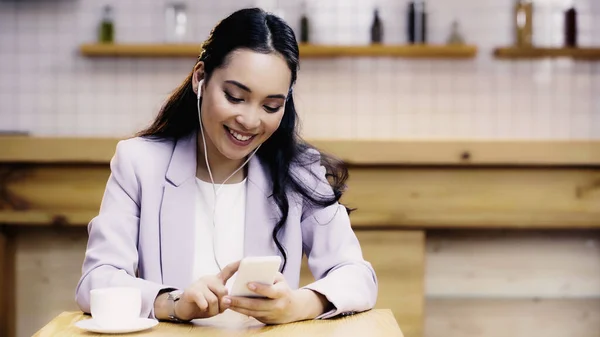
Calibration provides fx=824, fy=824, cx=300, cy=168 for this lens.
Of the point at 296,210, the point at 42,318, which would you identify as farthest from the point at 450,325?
the point at 296,210

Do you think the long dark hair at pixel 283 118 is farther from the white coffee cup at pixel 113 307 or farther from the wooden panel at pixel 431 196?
the wooden panel at pixel 431 196

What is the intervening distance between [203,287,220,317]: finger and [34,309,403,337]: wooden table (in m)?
0.03

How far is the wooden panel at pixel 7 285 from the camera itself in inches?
136

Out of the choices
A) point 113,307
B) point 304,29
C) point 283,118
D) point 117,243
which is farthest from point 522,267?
point 113,307

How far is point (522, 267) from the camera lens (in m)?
3.77

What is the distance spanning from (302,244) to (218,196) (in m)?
0.22

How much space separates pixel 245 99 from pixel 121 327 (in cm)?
57

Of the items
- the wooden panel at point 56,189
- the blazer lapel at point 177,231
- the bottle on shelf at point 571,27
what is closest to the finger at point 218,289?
the blazer lapel at point 177,231

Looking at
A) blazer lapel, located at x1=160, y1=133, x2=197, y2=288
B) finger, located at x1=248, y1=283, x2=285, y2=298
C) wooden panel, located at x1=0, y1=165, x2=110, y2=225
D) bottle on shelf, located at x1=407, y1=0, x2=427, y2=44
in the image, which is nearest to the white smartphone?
finger, located at x1=248, y1=283, x2=285, y2=298

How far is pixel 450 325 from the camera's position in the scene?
12.3ft

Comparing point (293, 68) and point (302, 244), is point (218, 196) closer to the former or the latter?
point (302, 244)

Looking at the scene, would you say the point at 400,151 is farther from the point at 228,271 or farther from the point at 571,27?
the point at 228,271

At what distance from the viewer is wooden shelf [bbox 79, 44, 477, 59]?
3994 millimetres

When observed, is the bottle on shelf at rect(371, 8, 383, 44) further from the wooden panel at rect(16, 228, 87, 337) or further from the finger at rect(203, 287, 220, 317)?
the finger at rect(203, 287, 220, 317)
